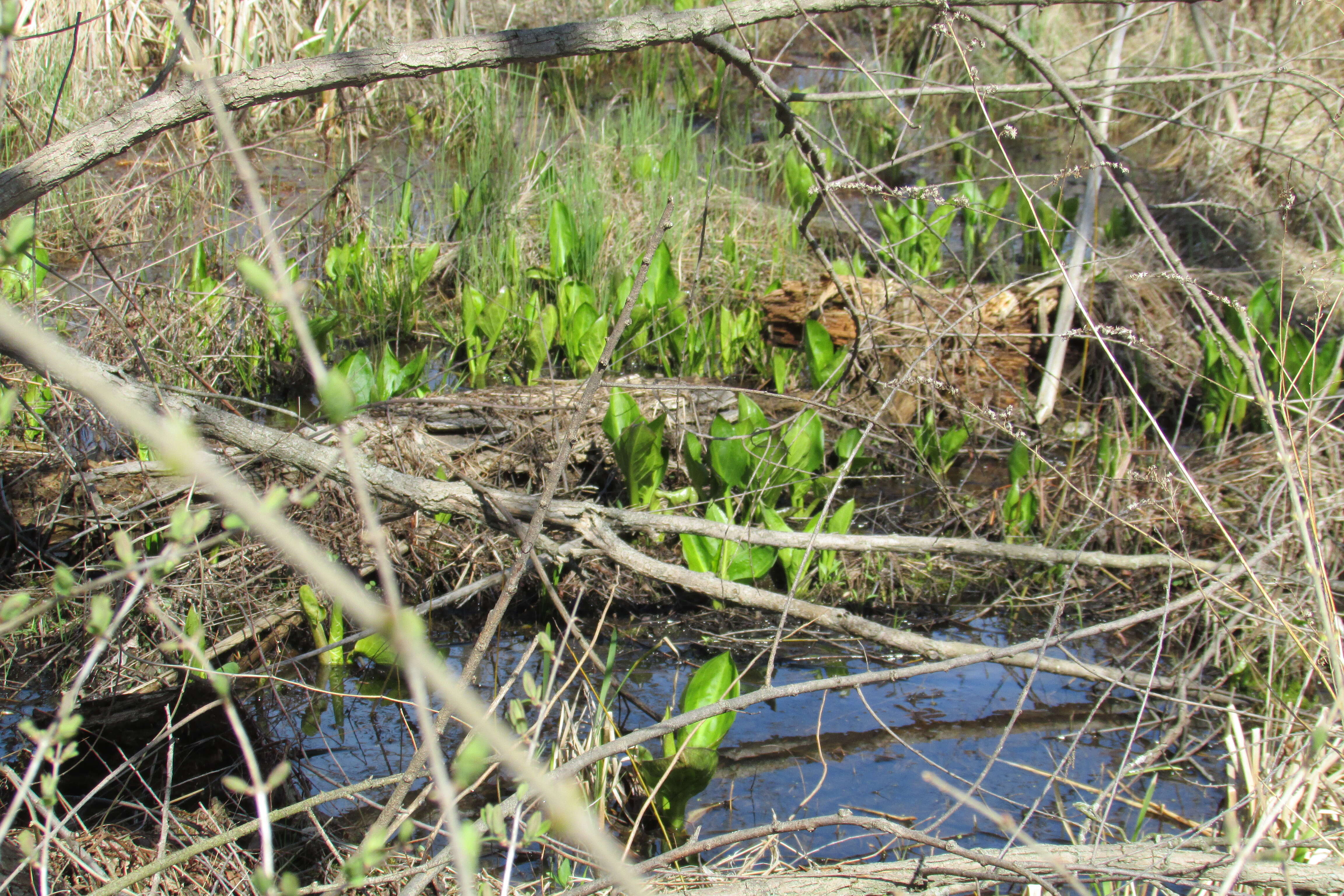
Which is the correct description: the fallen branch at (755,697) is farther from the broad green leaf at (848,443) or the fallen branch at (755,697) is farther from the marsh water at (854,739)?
the broad green leaf at (848,443)

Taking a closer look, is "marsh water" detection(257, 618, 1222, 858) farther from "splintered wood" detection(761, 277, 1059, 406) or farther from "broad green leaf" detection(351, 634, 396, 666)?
"splintered wood" detection(761, 277, 1059, 406)

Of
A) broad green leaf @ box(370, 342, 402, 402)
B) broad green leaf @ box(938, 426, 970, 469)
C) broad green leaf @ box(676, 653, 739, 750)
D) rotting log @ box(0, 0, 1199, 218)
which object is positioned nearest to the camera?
rotting log @ box(0, 0, 1199, 218)

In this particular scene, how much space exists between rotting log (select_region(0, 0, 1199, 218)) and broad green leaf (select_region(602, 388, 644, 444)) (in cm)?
143

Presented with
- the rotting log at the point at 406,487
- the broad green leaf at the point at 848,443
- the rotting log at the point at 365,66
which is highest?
the rotting log at the point at 365,66

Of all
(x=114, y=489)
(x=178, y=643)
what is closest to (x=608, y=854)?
(x=178, y=643)

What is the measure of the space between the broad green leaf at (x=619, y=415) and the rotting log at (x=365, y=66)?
143 centimetres

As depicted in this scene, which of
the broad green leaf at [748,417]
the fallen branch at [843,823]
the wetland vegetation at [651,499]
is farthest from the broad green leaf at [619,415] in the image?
the fallen branch at [843,823]

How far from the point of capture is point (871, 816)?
2.55 m

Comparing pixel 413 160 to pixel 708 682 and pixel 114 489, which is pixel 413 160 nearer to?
pixel 114 489

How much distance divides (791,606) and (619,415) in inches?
55.9

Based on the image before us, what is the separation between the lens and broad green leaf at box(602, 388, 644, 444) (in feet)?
12.0

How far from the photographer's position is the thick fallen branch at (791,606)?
2365 mm

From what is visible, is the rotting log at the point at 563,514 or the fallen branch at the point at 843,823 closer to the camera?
the fallen branch at the point at 843,823

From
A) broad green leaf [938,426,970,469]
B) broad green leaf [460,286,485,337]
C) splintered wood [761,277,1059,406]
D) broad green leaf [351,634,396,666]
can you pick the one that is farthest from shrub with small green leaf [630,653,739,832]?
broad green leaf [460,286,485,337]
